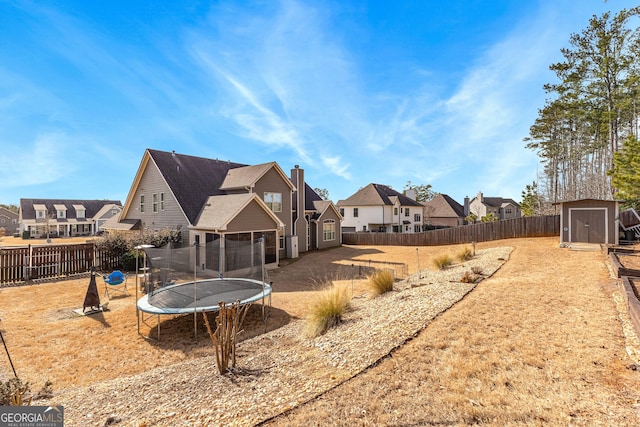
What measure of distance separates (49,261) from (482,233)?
94.6ft

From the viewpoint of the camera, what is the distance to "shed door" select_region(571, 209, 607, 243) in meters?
16.8

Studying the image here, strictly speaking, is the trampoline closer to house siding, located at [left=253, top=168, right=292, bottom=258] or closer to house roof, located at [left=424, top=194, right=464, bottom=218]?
house siding, located at [left=253, top=168, right=292, bottom=258]

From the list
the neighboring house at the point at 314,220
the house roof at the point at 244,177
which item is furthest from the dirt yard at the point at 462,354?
the neighboring house at the point at 314,220

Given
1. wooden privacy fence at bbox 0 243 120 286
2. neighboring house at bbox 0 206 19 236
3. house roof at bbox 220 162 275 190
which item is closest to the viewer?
wooden privacy fence at bbox 0 243 120 286

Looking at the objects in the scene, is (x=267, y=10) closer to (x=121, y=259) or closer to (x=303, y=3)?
(x=303, y=3)

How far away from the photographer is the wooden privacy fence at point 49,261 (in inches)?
533

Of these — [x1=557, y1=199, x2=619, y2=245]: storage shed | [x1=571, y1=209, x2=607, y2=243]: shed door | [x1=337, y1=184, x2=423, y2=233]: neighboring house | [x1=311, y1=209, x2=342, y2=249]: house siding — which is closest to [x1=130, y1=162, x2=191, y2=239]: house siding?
[x1=311, y1=209, x2=342, y2=249]: house siding

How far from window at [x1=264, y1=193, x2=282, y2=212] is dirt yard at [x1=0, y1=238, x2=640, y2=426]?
9.99 m

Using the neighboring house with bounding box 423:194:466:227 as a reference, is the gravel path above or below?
below

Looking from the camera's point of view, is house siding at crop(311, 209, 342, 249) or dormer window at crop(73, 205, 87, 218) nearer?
house siding at crop(311, 209, 342, 249)

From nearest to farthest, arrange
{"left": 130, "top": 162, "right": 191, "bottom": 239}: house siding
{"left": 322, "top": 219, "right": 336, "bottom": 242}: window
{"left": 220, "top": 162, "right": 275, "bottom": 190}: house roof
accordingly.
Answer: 1. {"left": 130, "top": 162, "right": 191, "bottom": 239}: house siding
2. {"left": 220, "top": 162, "right": 275, "bottom": 190}: house roof
3. {"left": 322, "top": 219, "right": 336, "bottom": 242}: window

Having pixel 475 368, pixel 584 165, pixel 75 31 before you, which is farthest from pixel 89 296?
pixel 584 165

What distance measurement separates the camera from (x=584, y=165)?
100.0 feet

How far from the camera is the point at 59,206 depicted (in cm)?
4681
